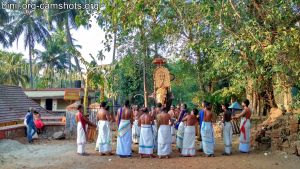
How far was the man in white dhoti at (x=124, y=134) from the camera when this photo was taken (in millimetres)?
10469

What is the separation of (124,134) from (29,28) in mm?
33460

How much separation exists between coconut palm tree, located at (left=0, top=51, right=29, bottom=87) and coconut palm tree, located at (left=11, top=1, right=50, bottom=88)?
5.15ft

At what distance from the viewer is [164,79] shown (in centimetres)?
1554

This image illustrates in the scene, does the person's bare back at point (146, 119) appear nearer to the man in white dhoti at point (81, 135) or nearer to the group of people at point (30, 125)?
the man in white dhoti at point (81, 135)

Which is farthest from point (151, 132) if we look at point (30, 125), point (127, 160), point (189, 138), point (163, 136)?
point (30, 125)

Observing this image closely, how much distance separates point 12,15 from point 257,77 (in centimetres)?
3561

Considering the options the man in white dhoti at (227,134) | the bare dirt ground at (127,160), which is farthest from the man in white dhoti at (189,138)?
the man in white dhoti at (227,134)

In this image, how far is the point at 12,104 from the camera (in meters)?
17.6

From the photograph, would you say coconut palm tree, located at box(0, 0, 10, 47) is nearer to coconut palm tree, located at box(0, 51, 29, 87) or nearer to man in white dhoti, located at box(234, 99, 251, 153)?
coconut palm tree, located at box(0, 51, 29, 87)

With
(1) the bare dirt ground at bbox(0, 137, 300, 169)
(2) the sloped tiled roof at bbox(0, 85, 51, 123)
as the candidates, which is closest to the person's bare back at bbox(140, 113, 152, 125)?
(1) the bare dirt ground at bbox(0, 137, 300, 169)

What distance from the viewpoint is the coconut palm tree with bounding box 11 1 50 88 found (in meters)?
40.1

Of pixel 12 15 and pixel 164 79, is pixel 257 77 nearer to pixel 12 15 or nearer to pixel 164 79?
pixel 164 79

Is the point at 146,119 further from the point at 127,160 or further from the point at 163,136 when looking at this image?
the point at 127,160

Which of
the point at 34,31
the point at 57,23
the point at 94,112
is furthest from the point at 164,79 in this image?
the point at 34,31
